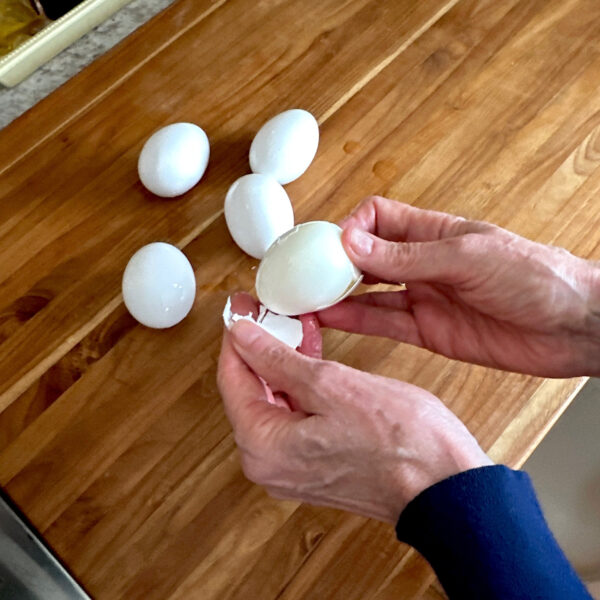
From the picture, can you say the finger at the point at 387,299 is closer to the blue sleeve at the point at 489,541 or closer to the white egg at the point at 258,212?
the white egg at the point at 258,212

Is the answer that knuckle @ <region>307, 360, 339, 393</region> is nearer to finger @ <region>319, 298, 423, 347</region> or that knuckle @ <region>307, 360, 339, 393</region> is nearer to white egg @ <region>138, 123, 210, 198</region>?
finger @ <region>319, 298, 423, 347</region>

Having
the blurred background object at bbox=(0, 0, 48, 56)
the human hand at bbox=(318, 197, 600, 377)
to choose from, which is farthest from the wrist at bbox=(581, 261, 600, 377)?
the blurred background object at bbox=(0, 0, 48, 56)

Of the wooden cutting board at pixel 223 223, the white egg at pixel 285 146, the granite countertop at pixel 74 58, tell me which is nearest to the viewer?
the wooden cutting board at pixel 223 223

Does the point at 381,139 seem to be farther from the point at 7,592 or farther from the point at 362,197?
the point at 7,592

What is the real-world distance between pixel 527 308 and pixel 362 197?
12.5 inches

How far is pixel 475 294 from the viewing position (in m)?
0.64

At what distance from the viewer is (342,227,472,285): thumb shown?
23.9 inches

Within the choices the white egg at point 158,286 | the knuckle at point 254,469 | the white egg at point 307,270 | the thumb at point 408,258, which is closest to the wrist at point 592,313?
the thumb at point 408,258

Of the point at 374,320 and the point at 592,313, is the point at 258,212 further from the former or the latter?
the point at 592,313

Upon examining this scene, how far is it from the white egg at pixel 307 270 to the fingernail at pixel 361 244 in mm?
13

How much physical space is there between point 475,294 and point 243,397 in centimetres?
25

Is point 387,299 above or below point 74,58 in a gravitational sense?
below

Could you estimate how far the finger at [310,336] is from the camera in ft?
2.37

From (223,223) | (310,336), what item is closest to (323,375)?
(310,336)
